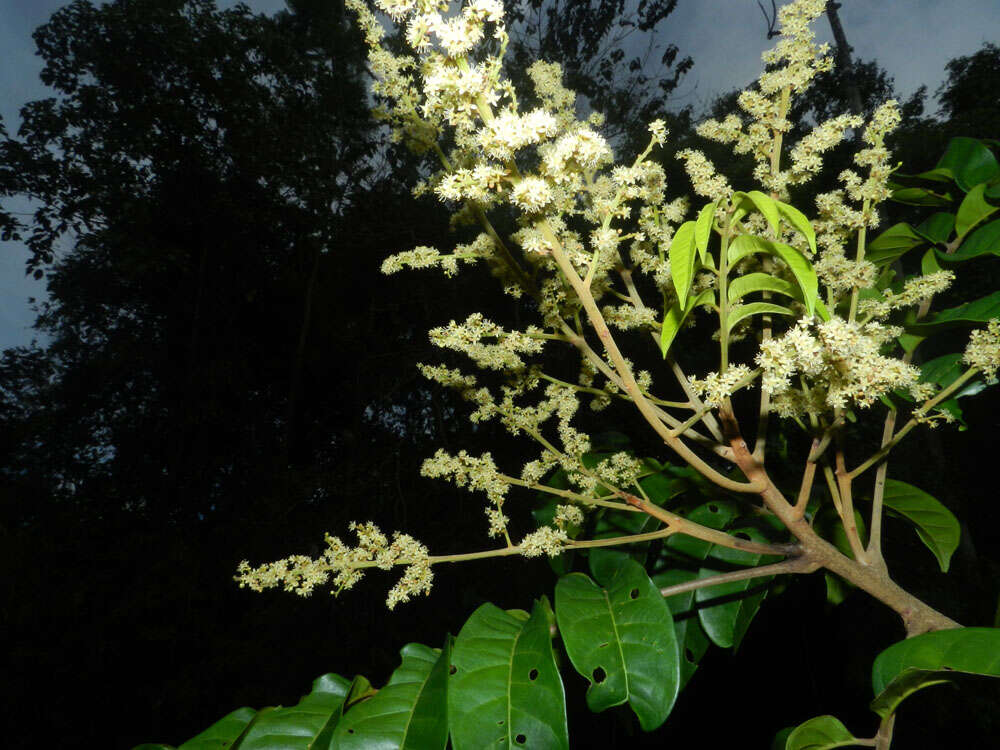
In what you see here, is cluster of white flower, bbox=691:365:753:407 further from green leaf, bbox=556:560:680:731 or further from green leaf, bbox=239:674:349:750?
green leaf, bbox=239:674:349:750

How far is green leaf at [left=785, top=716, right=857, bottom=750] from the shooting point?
418 millimetres

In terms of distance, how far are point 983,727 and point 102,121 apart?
6.43m

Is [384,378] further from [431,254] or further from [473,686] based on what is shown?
[473,686]

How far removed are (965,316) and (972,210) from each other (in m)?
0.25

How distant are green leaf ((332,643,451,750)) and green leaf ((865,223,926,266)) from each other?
896 mm

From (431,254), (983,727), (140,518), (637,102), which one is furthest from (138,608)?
(637,102)

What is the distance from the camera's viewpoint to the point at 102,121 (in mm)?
3707

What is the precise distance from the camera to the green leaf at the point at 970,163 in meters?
0.76

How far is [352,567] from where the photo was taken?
577 millimetres

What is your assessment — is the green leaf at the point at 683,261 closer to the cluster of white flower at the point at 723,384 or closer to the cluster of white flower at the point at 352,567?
the cluster of white flower at the point at 723,384

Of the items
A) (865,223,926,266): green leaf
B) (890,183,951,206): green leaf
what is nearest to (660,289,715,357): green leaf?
(865,223,926,266): green leaf

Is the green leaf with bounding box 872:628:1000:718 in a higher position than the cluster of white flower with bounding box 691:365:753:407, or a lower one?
lower

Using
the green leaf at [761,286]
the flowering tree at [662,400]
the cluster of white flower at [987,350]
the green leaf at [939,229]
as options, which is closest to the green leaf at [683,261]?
the flowering tree at [662,400]

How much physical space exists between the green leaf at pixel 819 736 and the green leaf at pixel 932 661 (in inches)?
1.6
